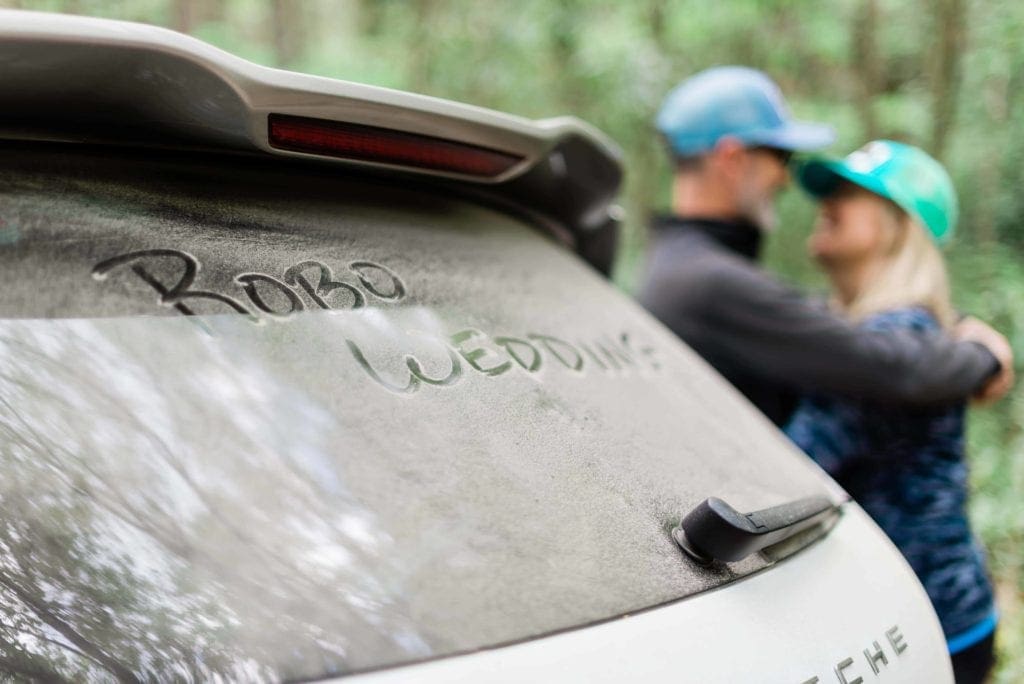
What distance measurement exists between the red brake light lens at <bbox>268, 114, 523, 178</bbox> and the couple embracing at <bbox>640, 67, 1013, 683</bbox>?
4.18 ft

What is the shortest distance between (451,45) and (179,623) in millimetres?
9038

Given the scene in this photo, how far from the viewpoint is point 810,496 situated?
1.72m

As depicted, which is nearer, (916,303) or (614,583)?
(614,583)

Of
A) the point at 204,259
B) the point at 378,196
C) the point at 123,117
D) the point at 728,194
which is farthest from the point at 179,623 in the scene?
the point at 728,194

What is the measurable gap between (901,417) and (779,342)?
0.40 meters

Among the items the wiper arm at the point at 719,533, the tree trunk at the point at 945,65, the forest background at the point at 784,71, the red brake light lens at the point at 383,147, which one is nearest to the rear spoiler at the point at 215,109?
the red brake light lens at the point at 383,147

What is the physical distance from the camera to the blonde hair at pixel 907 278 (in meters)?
2.76

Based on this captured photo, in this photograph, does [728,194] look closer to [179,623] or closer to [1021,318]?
[179,623]

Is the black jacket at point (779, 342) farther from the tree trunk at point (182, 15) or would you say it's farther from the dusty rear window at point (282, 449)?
the tree trunk at point (182, 15)

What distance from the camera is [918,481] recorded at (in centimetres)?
243

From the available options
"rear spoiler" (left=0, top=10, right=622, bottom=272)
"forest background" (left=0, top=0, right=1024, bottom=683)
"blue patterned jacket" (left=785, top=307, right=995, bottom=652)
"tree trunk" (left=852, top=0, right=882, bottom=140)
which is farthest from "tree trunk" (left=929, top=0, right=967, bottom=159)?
"rear spoiler" (left=0, top=10, right=622, bottom=272)

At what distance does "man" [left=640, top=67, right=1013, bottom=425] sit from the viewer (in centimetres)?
255

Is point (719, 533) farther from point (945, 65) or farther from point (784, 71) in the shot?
point (784, 71)

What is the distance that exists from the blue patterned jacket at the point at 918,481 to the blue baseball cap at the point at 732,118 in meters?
0.92
